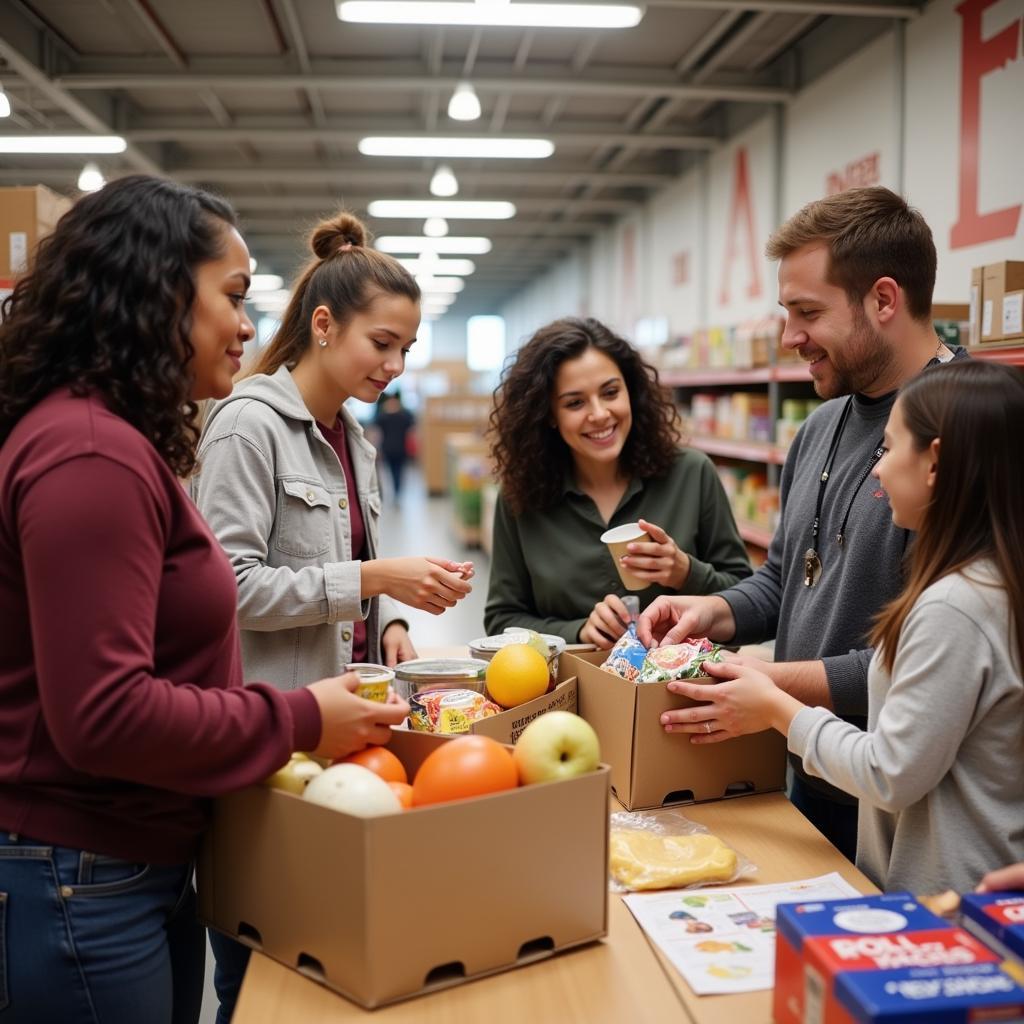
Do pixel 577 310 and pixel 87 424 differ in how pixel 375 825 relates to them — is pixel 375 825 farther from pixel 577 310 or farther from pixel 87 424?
pixel 577 310

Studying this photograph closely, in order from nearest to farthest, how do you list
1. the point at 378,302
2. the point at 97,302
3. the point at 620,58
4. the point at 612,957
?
1. the point at 97,302
2. the point at 612,957
3. the point at 378,302
4. the point at 620,58

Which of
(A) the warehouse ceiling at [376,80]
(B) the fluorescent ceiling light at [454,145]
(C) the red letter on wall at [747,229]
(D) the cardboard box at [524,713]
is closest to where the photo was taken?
(D) the cardboard box at [524,713]

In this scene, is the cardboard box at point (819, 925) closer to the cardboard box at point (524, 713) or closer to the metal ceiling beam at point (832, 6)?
the cardboard box at point (524, 713)

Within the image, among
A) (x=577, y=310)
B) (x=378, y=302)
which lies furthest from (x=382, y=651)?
(x=577, y=310)

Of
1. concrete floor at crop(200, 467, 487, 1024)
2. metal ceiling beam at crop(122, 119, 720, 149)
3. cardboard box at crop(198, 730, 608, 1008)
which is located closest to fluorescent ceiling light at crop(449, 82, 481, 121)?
metal ceiling beam at crop(122, 119, 720, 149)

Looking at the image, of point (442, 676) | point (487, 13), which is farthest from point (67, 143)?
point (442, 676)

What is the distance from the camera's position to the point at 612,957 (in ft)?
4.45

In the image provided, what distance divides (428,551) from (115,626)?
954 centimetres

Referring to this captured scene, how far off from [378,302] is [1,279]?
6.77 ft

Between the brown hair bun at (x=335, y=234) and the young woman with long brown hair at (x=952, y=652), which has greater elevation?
the brown hair bun at (x=335, y=234)

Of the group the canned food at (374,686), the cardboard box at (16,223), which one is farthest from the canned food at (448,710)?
the cardboard box at (16,223)

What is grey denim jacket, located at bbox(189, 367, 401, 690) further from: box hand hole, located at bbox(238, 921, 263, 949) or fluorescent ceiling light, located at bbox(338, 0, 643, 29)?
fluorescent ceiling light, located at bbox(338, 0, 643, 29)

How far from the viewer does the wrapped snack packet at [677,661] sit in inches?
68.2

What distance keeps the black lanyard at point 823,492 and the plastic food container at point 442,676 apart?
71cm
